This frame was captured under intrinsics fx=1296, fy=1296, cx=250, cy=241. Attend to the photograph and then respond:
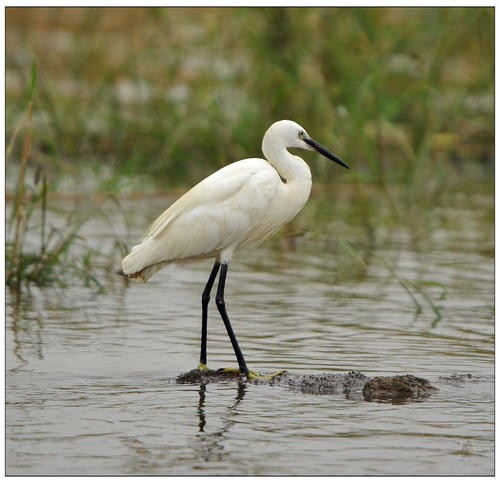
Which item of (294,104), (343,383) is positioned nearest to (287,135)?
(343,383)

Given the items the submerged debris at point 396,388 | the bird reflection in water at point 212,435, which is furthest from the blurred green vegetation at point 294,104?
the bird reflection in water at point 212,435

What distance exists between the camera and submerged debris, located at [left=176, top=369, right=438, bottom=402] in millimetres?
6516

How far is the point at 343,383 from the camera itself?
6.68m

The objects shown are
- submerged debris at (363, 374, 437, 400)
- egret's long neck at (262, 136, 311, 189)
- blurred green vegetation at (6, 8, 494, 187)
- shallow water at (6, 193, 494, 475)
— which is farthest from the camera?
blurred green vegetation at (6, 8, 494, 187)

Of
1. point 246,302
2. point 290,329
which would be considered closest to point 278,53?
point 246,302

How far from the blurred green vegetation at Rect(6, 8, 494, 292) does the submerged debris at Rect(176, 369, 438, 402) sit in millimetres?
4308

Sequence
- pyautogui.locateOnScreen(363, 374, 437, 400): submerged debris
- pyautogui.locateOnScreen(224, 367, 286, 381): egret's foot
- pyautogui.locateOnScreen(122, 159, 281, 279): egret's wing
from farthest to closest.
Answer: pyautogui.locateOnScreen(122, 159, 281, 279): egret's wing, pyautogui.locateOnScreen(224, 367, 286, 381): egret's foot, pyautogui.locateOnScreen(363, 374, 437, 400): submerged debris

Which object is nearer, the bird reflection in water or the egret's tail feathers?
the bird reflection in water

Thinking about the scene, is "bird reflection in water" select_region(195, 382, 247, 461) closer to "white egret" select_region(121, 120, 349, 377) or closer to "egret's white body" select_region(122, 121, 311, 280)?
"white egret" select_region(121, 120, 349, 377)

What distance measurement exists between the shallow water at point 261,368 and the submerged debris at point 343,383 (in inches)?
3.0

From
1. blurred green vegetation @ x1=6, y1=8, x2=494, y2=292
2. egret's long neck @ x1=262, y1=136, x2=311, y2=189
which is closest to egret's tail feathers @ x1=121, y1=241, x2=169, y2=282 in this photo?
egret's long neck @ x1=262, y1=136, x2=311, y2=189

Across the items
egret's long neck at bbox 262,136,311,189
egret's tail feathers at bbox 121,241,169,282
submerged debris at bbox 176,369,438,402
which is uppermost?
egret's long neck at bbox 262,136,311,189

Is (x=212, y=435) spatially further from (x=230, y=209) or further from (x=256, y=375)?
(x=230, y=209)

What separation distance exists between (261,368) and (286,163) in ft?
3.81
